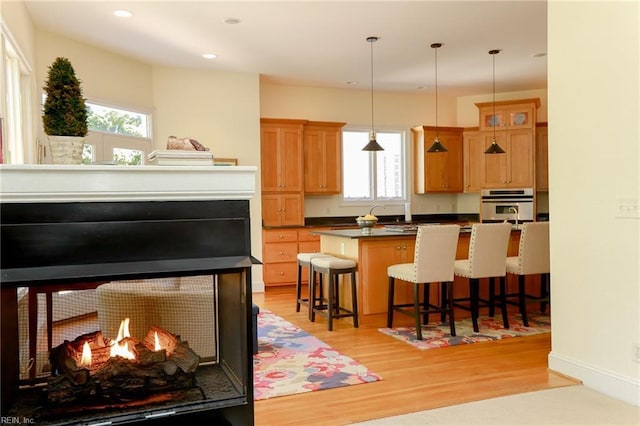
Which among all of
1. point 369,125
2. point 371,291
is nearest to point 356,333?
point 371,291

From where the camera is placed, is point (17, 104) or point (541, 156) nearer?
point (17, 104)

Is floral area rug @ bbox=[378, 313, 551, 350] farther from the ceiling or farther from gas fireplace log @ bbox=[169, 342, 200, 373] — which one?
the ceiling

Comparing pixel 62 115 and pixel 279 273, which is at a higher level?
pixel 62 115

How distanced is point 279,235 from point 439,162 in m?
3.04

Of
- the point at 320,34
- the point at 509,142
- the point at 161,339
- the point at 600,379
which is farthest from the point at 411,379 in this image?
the point at 509,142

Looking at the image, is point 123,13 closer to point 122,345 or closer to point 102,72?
point 102,72

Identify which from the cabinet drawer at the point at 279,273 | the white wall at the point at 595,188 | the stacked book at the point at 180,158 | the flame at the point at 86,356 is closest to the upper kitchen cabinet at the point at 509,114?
the cabinet drawer at the point at 279,273

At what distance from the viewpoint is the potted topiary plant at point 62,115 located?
1853 millimetres

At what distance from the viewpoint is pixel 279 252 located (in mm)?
7227

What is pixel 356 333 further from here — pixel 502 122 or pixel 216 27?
pixel 502 122

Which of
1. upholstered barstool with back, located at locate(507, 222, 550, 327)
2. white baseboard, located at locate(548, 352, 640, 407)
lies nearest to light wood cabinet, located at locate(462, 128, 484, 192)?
upholstered barstool with back, located at locate(507, 222, 550, 327)

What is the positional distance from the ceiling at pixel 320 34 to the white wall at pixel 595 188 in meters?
1.54

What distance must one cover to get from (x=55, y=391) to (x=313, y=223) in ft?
20.6

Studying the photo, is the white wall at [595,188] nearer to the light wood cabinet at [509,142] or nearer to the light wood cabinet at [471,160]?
the light wood cabinet at [509,142]
